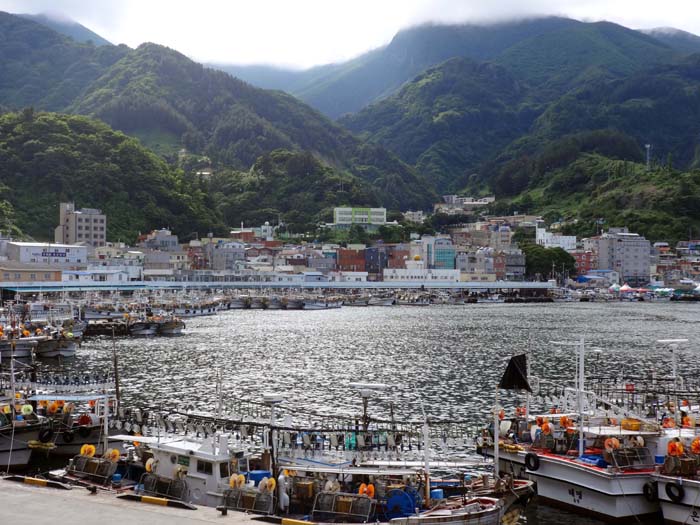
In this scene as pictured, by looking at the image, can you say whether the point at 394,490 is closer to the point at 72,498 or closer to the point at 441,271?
the point at 72,498

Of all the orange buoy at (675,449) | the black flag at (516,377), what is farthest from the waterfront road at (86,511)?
the orange buoy at (675,449)

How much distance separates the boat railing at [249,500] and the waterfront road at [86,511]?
1.57 metres

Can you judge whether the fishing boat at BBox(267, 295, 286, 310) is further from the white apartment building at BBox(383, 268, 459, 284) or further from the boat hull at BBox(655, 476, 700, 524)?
the boat hull at BBox(655, 476, 700, 524)

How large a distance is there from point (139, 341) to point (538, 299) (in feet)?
357

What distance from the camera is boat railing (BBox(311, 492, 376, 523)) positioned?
68.7ft

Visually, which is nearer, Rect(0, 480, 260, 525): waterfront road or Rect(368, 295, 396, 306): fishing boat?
Rect(0, 480, 260, 525): waterfront road

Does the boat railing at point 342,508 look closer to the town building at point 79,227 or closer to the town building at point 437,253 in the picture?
the town building at point 79,227

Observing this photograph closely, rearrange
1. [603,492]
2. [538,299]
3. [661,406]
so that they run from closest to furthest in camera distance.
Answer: [603,492] < [661,406] < [538,299]

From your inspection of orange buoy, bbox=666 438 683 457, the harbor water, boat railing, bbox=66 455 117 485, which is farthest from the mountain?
orange buoy, bbox=666 438 683 457

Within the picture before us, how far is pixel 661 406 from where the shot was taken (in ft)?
101

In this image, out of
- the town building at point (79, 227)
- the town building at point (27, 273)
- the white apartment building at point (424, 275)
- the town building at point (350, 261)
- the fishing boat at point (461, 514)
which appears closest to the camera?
the fishing boat at point (461, 514)

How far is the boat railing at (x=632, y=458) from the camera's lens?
80.7ft

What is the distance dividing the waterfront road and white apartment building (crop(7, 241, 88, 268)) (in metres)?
106

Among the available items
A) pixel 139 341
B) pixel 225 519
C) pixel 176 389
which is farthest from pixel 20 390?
pixel 139 341
